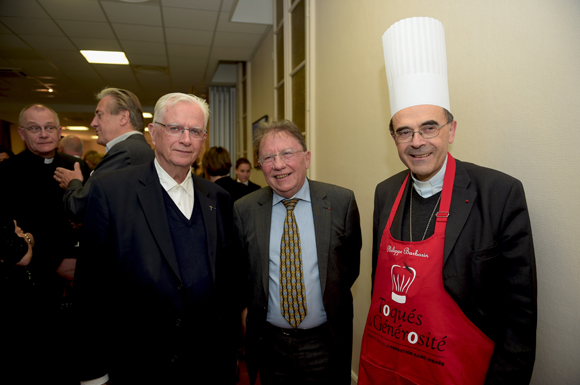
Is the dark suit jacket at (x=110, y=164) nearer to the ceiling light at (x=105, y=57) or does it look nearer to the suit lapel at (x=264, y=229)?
the suit lapel at (x=264, y=229)

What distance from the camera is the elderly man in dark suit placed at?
1287mm

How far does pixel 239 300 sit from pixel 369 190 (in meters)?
1.06

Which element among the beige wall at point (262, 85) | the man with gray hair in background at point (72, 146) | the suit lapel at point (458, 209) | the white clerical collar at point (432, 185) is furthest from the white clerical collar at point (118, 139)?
the man with gray hair in background at point (72, 146)

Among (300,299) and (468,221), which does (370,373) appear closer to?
(300,299)

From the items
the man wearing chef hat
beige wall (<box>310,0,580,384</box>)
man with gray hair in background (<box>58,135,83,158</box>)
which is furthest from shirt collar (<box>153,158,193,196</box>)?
man with gray hair in background (<box>58,135,83,158</box>)

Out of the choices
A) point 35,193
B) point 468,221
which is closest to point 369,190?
point 468,221

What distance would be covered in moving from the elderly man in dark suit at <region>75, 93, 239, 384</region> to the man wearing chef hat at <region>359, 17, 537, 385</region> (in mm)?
682

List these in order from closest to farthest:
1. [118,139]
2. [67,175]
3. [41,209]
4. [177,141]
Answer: [177,141]
[118,139]
[67,175]
[41,209]

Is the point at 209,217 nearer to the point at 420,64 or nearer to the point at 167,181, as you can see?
the point at 167,181

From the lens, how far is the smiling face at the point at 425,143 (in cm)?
117

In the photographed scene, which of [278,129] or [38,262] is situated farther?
[38,262]

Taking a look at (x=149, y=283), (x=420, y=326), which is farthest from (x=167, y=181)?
(x=420, y=326)

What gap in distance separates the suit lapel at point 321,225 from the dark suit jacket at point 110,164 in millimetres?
1002

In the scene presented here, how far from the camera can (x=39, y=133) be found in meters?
2.38
